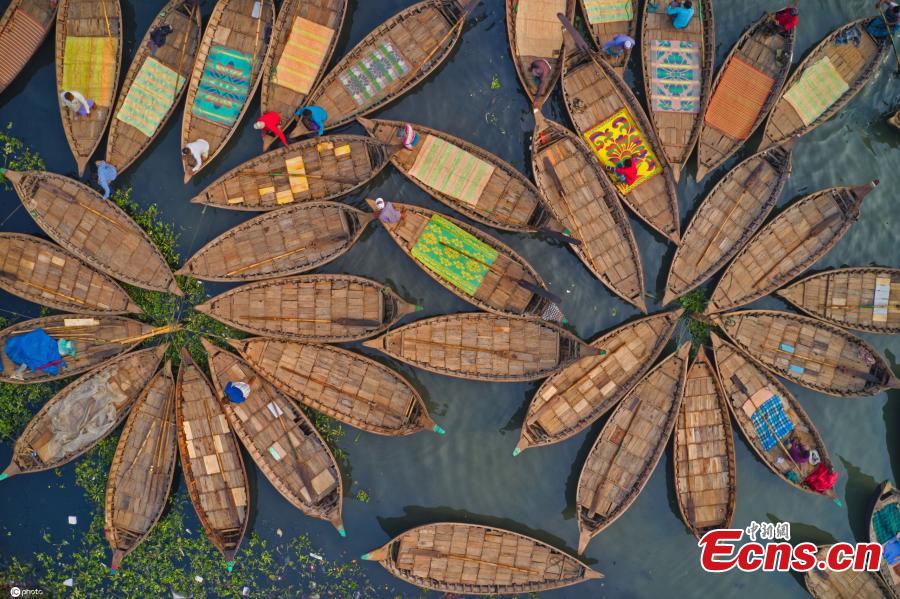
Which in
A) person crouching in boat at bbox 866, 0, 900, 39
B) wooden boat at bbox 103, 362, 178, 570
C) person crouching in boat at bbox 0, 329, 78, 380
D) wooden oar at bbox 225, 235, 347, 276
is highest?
person crouching in boat at bbox 866, 0, 900, 39

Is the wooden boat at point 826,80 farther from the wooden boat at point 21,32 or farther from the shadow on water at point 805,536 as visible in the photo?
the wooden boat at point 21,32

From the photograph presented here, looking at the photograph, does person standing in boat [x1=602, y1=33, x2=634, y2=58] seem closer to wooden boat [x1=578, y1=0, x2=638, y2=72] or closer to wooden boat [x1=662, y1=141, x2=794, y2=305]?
wooden boat [x1=578, y1=0, x2=638, y2=72]

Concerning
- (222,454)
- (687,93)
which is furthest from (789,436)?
(222,454)

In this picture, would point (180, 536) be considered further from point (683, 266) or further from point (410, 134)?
point (683, 266)

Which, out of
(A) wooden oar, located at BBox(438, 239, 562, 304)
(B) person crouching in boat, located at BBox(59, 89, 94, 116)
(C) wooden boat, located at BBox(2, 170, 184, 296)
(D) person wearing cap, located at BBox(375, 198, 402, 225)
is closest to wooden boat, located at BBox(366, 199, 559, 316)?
(A) wooden oar, located at BBox(438, 239, 562, 304)

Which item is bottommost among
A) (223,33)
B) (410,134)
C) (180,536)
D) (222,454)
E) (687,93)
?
(180,536)

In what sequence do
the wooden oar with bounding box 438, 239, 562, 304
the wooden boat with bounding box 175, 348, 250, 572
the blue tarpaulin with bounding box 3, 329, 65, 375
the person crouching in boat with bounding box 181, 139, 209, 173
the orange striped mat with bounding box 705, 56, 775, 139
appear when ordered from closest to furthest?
the blue tarpaulin with bounding box 3, 329, 65, 375, the wooden oar with bounding box 438, 239, 562, 304, the person crouching in boat with bounding box 181, 139, 209, 173, the wooden boat with bounding box 175, 348, 250, 572, the orange striped mat with bounding box 705, 56, 775, 139

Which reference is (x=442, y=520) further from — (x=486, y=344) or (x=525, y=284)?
(x=525, y=284)
